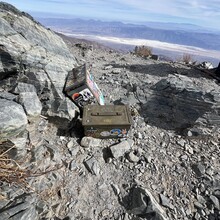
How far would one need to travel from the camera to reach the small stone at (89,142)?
3.97 m

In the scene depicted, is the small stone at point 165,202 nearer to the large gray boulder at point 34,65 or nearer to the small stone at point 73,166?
the small stone at point 73,166

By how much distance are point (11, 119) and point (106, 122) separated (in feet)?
5.32

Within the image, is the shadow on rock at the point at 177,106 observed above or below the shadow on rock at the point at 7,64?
below

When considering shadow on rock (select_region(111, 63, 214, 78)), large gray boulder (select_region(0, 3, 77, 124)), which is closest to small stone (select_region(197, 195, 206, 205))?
large gray boulder (select_region(0, 3, 77, 124))

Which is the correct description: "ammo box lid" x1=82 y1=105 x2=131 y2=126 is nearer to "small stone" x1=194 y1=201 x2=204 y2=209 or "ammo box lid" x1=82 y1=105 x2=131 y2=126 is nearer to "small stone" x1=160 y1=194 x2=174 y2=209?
"small stone" x1=160 y1=194 x2=174 y2=209

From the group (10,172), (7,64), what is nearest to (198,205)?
(10,172)

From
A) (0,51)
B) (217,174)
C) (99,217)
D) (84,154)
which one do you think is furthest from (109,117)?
(0,51)

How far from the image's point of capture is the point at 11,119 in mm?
2973

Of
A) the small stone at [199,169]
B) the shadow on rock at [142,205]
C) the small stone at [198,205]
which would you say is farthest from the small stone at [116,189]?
the small stone at [199,169]

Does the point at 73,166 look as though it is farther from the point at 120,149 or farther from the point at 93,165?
the point at 120,149

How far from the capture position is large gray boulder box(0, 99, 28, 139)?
291cm

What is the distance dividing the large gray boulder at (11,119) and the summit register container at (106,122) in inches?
43.5

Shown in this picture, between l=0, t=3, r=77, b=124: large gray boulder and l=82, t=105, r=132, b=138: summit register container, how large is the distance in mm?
420

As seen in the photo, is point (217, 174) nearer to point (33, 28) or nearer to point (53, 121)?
point (53, 121)
